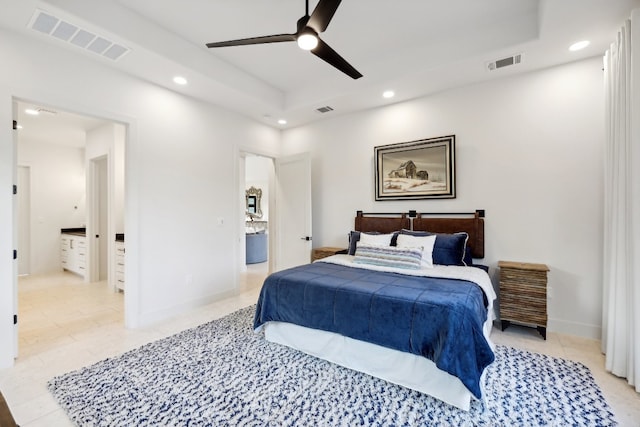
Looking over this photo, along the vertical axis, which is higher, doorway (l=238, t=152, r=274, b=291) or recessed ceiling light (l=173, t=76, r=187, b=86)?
recessed ceiling light (l=173, t=76, r=187, b=86)

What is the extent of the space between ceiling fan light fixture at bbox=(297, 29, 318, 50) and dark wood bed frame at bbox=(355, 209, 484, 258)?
2.60 m

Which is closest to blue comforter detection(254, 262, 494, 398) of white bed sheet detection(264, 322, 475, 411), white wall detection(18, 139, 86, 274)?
white bed sheet detection(264, 322, 475, 411)

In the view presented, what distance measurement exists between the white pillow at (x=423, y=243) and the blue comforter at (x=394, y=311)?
539mm

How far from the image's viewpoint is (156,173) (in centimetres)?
357

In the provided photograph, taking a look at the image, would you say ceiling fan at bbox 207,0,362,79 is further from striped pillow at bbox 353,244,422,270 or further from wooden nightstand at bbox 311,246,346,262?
wooden nightstand at bbox 311,246,346,262

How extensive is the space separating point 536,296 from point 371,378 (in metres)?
1.93

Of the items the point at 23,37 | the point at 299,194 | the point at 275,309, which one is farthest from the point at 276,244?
the point at 23,37

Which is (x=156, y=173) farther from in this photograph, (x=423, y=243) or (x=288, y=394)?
(x=423, y=243)

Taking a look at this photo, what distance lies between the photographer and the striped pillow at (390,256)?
123 inches

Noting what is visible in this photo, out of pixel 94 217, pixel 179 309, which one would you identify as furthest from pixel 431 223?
pixel 94 217

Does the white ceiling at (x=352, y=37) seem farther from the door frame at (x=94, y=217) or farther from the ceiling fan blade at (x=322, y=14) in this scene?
the door frame at (x=94, y=217)

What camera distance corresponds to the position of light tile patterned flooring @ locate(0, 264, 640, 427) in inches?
79.0

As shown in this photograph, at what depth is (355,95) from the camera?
4.00 m

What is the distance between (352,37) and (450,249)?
2.57 m
